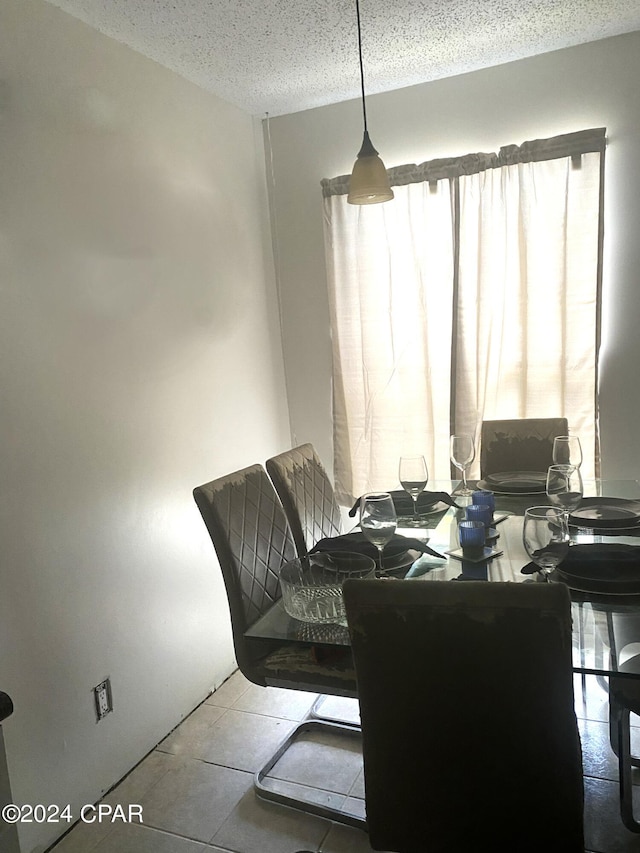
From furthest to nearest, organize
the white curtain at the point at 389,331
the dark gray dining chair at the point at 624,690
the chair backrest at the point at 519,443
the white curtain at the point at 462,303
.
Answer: the white curtain at the point at 389,331
the white curtain at the point at 462,303
the chair backrest at the point at 519,443
the dark gray dining chair at the point at 624,690

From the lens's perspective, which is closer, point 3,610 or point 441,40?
point 3,610

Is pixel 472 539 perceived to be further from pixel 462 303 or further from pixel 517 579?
pixel 462 303

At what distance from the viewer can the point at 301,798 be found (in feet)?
6.44

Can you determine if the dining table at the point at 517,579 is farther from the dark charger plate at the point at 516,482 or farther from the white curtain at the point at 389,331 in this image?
the white curtain at the point at 389,331

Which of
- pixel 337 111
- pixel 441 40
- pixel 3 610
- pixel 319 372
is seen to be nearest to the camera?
pixel 3 610

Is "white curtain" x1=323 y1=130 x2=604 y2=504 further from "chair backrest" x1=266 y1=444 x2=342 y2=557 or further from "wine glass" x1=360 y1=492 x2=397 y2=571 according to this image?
"wine glass" x1=360 y1=492 x2=397 y2=571

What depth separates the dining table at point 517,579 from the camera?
130cm

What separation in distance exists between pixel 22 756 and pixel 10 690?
0.20 m

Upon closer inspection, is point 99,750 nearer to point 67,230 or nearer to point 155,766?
point 155,766

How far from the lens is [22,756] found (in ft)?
5.90

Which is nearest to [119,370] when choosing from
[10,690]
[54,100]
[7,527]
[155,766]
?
[7,527]

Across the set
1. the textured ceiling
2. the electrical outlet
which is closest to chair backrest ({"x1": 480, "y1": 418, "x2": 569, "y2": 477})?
the textured ceiling

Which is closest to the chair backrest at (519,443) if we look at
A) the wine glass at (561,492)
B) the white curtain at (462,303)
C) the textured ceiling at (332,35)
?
the white curtain at (462,303)

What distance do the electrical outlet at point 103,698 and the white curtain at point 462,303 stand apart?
1.54m
